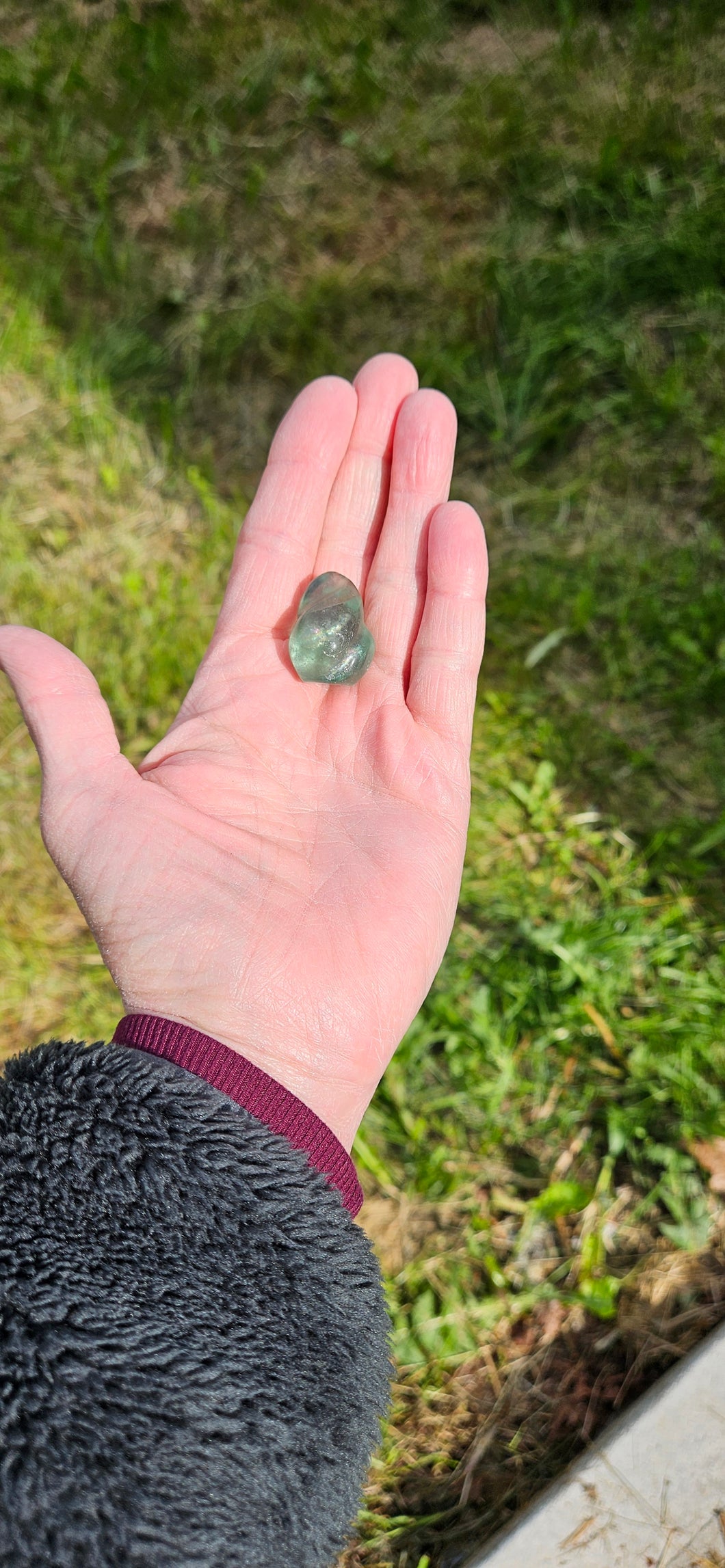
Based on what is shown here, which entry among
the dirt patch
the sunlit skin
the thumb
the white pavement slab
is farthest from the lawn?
the thumb

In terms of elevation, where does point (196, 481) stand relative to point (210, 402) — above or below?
below

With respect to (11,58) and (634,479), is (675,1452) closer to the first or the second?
(634,479)

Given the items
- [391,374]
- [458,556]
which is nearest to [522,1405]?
[458,556]

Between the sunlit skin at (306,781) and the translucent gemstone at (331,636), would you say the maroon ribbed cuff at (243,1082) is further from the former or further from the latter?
the translucent gemstone at (331,636)

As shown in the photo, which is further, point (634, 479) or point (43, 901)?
point (634, 479)

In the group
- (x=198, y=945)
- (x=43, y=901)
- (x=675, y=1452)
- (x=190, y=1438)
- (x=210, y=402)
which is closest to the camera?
(x=190, y=1438)

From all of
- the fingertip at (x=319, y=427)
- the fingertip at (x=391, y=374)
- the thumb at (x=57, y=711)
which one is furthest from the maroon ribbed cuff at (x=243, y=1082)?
the fingertip at (x=391, y=374)

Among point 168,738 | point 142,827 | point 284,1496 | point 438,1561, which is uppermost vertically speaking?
point 168,738

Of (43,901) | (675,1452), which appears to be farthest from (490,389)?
(675,1452)
